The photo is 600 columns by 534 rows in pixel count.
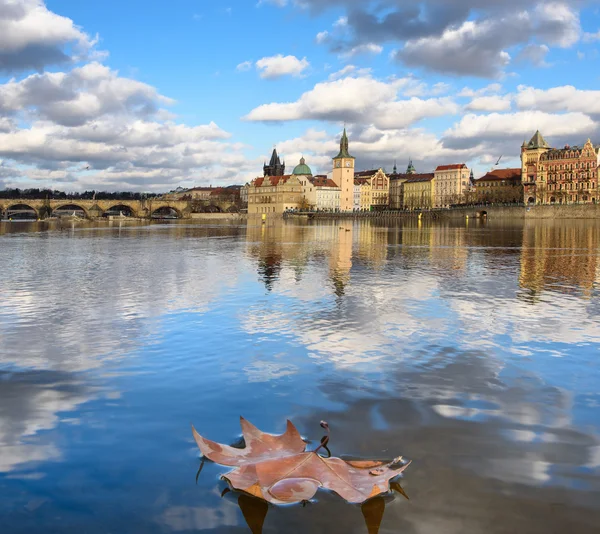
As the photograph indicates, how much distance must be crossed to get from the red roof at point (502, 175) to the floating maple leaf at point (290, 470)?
195297mm

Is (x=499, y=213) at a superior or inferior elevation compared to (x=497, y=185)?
inferior

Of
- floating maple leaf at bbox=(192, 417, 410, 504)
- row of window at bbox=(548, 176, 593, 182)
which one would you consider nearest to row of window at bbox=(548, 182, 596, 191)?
row of window at bbox=(548, 176, 593, 182)

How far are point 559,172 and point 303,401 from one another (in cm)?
16601

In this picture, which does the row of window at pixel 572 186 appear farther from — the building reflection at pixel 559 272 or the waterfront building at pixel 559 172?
the building reflection at pixel 559 272

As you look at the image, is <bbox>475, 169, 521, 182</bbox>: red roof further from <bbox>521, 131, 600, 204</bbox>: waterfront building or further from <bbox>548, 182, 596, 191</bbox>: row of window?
<bbox>548, 182, 596, 191</bbox>: row of window

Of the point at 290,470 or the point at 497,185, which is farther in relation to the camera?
the point at 497,185

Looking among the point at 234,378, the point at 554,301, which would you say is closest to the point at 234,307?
the point at 234,378

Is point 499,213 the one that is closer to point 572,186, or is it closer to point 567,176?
point 572,186

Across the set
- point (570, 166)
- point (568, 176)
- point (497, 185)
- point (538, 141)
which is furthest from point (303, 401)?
point (497, 185)

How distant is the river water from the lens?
4.56 meters

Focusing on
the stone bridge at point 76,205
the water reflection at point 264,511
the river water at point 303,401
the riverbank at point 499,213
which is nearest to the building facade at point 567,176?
the riverbank at point 499,213

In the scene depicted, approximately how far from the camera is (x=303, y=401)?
7059 millimetres

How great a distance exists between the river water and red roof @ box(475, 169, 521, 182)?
186m

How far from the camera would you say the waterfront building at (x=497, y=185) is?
18031 centimetres
